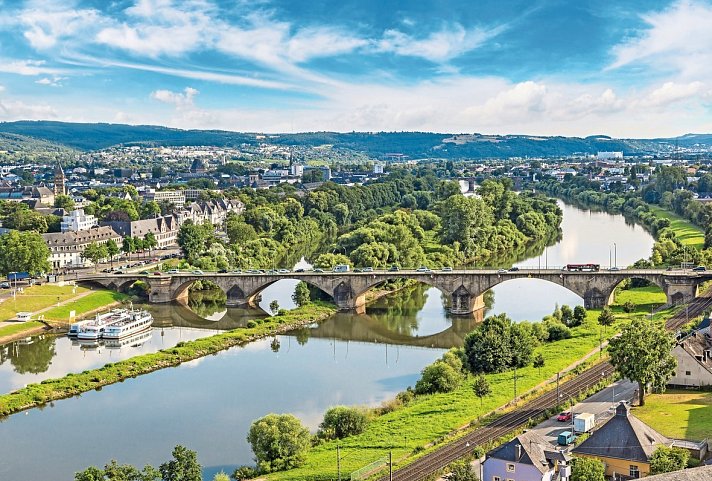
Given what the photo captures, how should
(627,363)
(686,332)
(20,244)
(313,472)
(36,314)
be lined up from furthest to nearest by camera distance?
(20,244) < (36,314) < (686,332) < (627,363) < (313,472)

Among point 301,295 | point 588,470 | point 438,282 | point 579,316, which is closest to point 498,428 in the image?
point 588,470

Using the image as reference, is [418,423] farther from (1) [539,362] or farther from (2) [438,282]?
(2) [438,282]

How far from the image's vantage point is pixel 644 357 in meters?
36.1

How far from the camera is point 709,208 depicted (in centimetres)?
10394

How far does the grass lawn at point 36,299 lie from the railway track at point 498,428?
39.8 meters

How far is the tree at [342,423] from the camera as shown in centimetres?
3672

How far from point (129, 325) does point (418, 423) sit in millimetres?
29267

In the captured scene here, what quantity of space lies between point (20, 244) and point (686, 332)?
173 ft

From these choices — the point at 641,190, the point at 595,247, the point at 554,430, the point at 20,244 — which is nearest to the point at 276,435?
the point at 554,430

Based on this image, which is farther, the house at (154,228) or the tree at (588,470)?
the house at (154,228)

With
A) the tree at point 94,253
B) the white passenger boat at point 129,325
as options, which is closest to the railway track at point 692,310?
the white passenger boat at point 129,325

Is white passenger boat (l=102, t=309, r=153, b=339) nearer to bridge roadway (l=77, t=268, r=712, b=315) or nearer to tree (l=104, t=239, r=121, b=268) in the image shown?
bridge roadway (l=77, t=268, r=712, b=315)

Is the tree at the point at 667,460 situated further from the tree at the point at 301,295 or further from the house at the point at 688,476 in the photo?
the tree at the point at 301,295

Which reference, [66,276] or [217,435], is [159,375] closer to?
[217,435]
